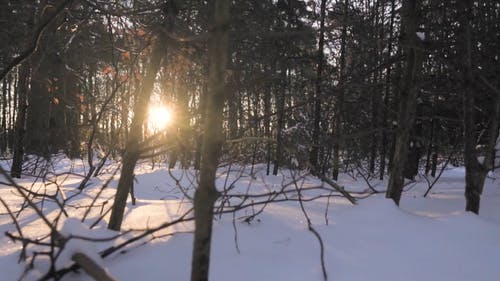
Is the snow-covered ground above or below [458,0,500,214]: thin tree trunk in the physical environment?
below

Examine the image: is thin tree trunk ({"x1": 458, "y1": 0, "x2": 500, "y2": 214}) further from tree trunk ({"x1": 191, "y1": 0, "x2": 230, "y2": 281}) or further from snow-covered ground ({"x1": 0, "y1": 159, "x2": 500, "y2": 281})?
tree trunk ({"x1": 191, "y1": 0, "x2": 230, "y2": 281})

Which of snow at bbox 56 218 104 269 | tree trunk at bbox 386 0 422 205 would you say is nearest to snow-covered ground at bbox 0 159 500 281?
snow at bbox 56 218 104 269

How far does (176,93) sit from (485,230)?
3006 millimetres

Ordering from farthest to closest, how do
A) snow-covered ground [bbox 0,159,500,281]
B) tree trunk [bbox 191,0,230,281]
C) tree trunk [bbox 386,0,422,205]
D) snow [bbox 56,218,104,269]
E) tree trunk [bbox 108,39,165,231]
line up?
tree trunk [bbox 386,0,422,205] < tree trunk [bbox 108,39,165,231] < snow-covered ground [bbox 0,159,500,281] < snow [bbox 56,218,104,269] < tree trunk [bbox 191,0,230,281]

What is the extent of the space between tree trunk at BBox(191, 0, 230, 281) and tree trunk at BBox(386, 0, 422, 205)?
2.95 m

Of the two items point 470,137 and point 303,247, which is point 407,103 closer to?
point 470,137

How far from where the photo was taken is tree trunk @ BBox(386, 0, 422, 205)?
4109 mm

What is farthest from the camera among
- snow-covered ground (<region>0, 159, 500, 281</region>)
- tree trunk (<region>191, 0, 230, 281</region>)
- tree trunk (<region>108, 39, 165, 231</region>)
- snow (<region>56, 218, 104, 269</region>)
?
tree trunk (<region>108, 39, 165, 231</region>)

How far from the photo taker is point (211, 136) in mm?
1547

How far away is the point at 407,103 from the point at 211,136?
120 inches

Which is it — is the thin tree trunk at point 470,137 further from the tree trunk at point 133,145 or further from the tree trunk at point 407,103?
the tree trunk at point 133,145

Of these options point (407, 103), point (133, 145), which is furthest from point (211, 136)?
point (407, 103)

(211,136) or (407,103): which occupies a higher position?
(407,103)

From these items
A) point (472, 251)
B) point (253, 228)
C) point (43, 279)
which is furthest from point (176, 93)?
point (472, 251)
